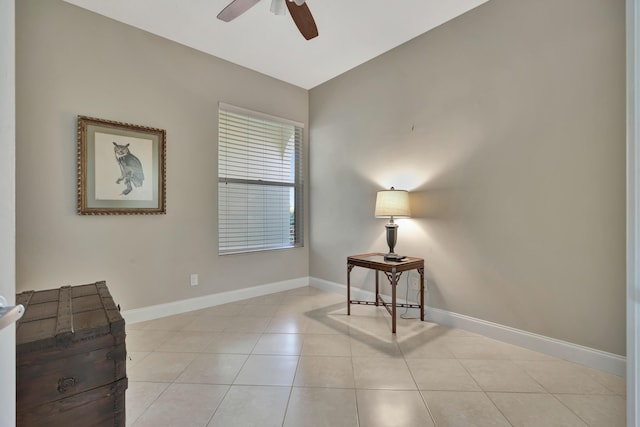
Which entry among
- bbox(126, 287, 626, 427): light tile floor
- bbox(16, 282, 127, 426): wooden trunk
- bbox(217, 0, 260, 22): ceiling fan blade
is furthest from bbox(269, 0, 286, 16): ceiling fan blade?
bbox(126, 287, 626, 427): light tile floor

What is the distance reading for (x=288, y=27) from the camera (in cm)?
279

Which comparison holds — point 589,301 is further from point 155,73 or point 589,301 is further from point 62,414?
point 155,73

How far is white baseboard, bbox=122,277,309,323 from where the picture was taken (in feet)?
9.23

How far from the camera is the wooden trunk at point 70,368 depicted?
969 millimetres

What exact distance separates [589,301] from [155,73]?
401cm

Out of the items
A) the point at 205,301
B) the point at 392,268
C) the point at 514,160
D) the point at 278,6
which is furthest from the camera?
the point at 205,301

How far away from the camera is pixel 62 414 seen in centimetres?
102

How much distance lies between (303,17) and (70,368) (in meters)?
2.31

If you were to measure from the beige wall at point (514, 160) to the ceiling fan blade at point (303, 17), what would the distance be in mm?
1250

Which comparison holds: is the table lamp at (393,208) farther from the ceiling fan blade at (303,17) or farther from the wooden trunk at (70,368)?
the wooden trunk at (70,368)

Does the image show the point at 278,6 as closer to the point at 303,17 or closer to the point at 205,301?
the point at 303,17

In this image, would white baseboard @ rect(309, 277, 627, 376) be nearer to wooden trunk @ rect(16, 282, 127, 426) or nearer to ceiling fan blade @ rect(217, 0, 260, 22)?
wooden trunk @ rect(16, 282, 127, 426)

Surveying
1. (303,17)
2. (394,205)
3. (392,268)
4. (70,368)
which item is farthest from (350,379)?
(303,17)

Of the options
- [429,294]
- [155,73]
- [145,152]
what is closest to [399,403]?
[429,294]
